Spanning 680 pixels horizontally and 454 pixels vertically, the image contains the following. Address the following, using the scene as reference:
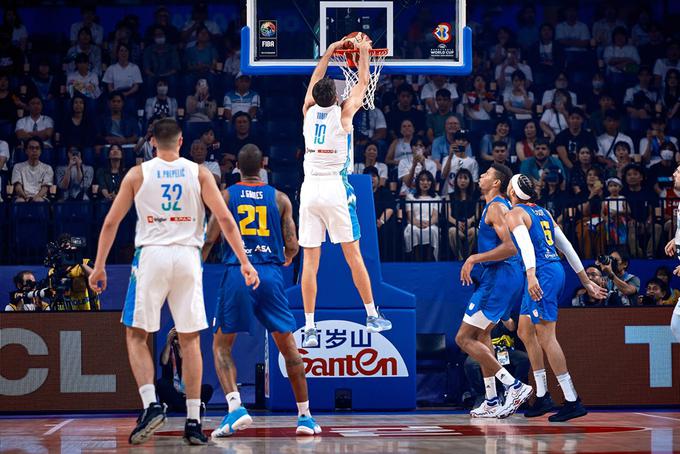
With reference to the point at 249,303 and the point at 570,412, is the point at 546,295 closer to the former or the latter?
the point at 570,412

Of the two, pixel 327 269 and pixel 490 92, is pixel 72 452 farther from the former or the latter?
pixel 490 92

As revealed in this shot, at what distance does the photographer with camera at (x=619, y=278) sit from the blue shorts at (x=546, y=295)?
2.30 m

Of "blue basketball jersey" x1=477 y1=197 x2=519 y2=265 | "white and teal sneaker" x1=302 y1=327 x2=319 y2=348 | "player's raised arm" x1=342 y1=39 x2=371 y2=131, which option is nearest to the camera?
"player's raised arm" x1=342 y1=39 x2=371 y2=131

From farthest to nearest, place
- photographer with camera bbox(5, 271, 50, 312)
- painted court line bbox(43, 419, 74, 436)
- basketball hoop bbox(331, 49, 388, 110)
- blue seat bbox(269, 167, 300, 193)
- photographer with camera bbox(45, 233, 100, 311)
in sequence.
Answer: blue seat bbox(269, 167, 300, 193), photographer with camera bbox(5, 271, 50, 312), photographer with camera bbox(45, 233, 100, 311), basketball hoop bbox(331, 49, 388, 110), painted court line bbox(43, 419, 74, 436)

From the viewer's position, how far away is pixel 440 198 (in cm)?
1496

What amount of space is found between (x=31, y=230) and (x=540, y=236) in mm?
6913

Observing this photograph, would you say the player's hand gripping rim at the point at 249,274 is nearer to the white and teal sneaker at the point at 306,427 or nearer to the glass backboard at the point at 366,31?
the white and teal sneaker at the point at 306,427

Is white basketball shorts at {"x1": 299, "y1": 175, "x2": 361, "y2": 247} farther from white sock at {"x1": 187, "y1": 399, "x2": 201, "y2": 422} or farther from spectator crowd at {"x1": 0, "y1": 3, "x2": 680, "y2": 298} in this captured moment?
spectator crowd at {"x1": 0, "y1": 3, "x2": 680, "y2": 298}

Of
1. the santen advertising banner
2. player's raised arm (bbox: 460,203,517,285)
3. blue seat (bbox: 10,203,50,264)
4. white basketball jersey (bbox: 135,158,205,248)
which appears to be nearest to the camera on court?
the santen advertising banner

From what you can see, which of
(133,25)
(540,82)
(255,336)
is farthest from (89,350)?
(540,82)

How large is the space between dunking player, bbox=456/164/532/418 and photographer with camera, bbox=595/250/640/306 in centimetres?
229

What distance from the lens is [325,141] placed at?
10117 mm

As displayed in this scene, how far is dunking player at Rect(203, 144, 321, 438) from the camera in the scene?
28.1 ft

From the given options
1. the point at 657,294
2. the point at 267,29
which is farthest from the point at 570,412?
the point at 267,29
